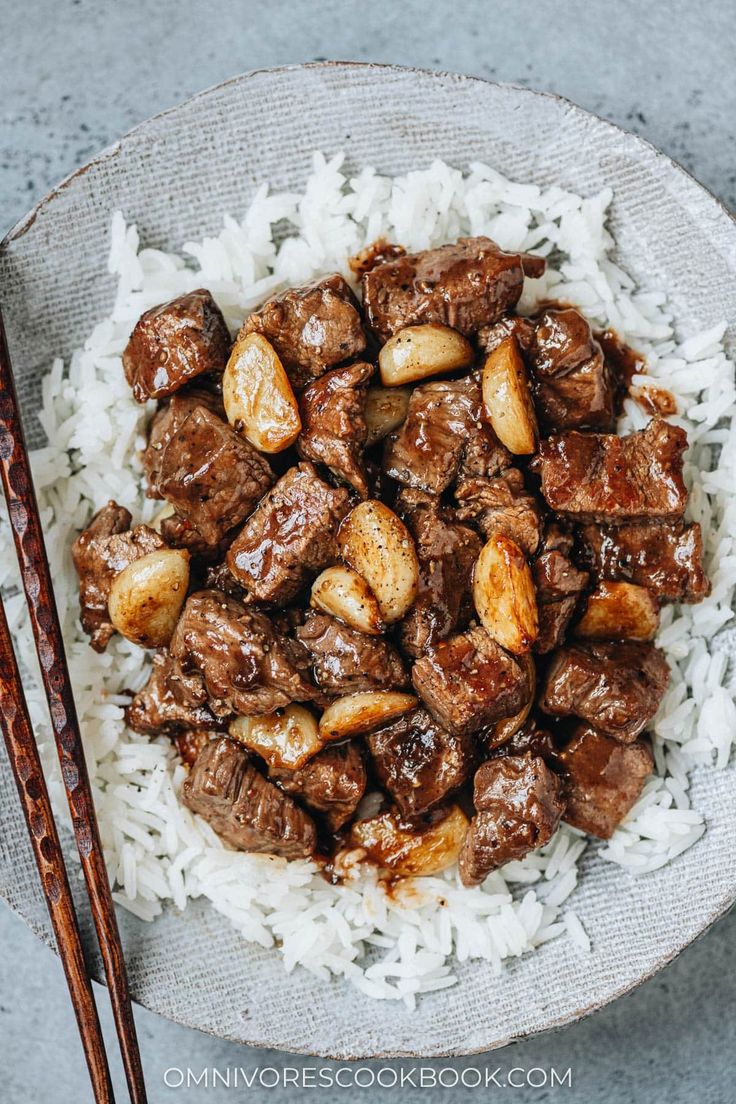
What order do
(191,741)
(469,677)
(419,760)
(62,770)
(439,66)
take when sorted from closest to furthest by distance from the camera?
(469,677)
(62,770)
(419,760)
(191,741)
(439,66)

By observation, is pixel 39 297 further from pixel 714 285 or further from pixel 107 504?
pixel 714 285

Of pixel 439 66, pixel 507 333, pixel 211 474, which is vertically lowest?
pixel 211 474

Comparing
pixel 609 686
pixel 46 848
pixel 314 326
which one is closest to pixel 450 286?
pixel 314 326

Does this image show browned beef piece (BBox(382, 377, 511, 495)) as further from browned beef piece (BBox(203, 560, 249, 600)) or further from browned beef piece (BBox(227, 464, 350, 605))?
browned beef piece (BBox(203, 560, 249, 600))

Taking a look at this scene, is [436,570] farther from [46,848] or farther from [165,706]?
[46,848]

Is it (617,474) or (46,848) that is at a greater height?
(617,474)

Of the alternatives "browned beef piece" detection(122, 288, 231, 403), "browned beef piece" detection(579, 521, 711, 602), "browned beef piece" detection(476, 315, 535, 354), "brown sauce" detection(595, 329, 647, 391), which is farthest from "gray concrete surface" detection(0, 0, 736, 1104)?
"browned beef piece" detection(579, 521, 711, 602)

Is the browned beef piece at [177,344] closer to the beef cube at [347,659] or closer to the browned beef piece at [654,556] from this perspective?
the beef cube at [347,659]
